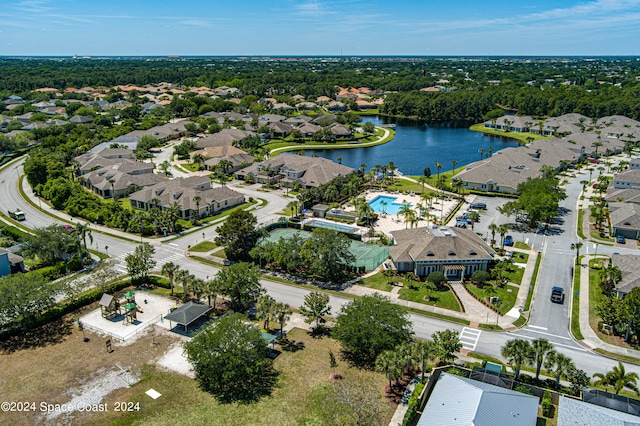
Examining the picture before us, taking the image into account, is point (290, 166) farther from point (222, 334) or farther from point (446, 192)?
point (222, 334)

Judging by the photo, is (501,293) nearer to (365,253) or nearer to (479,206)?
(365,253)

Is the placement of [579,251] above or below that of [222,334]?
below

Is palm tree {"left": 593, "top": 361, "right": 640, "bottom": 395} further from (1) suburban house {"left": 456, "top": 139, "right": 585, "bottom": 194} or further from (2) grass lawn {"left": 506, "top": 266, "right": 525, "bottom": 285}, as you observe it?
(1) suburban house {"left": 456, "top": 139, "right": 585, "bottom": 194}

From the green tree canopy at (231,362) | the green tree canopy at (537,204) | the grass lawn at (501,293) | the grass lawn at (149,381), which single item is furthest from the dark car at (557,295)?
the green tree canopy at (231,362)

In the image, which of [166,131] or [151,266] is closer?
[151,266]

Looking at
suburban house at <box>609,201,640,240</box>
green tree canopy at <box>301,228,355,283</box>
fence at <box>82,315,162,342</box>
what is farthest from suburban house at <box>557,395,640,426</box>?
suburban house at <box>609,201,640,240</box>

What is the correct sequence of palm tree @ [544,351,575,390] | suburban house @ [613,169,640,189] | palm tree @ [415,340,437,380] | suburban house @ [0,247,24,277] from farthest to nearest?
suburban house @ [613,169,640,189] < suburban house @ [0,247,24,277] < palm tree @ [415,340,437,380] < palm tree @ [544,351,575,390]

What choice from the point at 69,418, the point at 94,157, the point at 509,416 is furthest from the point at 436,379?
the point at 94,157
